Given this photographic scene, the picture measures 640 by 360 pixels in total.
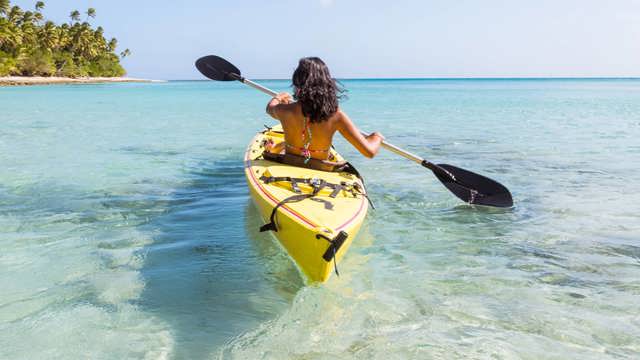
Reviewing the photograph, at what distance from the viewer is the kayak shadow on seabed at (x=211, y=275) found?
146 inches

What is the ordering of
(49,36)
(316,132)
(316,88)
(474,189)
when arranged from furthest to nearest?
(49,36) → (474,189) → (316,132) → (316,88)

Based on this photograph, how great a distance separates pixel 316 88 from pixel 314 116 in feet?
0.94

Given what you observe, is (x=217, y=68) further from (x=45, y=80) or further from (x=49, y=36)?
(x=49, y=36)

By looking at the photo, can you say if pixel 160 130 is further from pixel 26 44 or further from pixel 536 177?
pixel 26 44

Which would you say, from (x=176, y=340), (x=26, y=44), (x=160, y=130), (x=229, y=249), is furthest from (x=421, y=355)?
(x=26, y=44)

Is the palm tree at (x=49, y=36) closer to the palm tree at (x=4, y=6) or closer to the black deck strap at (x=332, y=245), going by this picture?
the palm tree at (x=4, y=6)

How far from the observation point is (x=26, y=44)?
62.9m

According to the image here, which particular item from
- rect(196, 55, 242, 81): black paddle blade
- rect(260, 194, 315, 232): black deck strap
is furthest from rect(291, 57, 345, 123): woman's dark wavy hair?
rect(196, 55, 242, 81): black paddle blade

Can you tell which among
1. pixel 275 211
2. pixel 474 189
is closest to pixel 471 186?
pixel 474 189

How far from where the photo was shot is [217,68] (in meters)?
8.93

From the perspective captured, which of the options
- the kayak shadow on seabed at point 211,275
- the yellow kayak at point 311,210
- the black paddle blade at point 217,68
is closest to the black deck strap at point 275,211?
the yellow kayak at point 311,210

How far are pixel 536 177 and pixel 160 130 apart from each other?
11.9 meters

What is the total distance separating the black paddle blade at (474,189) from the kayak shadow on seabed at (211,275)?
8.03 feet

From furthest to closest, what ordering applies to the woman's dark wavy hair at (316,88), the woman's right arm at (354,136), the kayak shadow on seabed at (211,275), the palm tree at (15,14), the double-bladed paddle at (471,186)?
the palm tree at (15,14) < the double-bladed paddle at (471,186) < the woman's right arm at (354,136) < the woman's dark wavy hair at (316,88) < the kayak shadow on seabed at (211,275)
